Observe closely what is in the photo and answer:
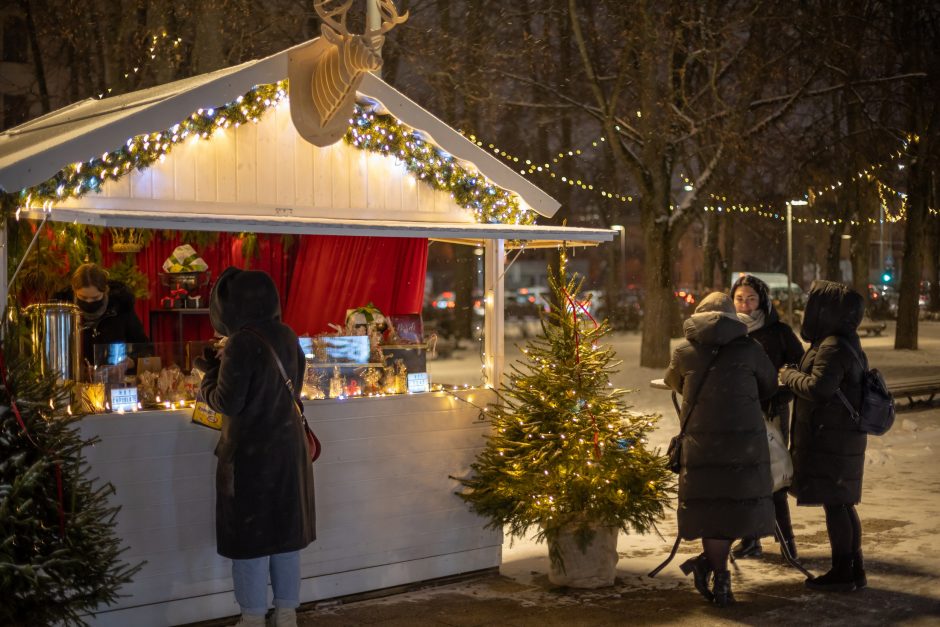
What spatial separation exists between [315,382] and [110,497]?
140 centimetres

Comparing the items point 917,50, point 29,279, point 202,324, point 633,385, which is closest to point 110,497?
point 29,279

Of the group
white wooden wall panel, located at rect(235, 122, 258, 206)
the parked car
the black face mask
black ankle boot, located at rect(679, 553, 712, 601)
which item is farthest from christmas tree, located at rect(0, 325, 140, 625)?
the parked car

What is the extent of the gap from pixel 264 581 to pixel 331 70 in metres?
2.81

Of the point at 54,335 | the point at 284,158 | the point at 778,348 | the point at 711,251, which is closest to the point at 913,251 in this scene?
the point at 711,251

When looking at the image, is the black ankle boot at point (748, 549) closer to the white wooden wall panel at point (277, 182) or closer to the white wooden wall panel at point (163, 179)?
the white wooden wall panel at point (277, 182)

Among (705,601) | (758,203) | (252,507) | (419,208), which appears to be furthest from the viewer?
(758,203)

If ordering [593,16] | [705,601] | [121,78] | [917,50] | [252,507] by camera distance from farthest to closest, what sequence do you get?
[917,50] < [593,16] < [121,78] < [705,601] < [252,507]

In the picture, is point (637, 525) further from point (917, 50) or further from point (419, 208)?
point (917, 50)

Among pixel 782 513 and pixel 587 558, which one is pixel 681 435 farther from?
pixel 782 513

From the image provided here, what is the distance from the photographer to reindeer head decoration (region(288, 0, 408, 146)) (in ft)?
19.4

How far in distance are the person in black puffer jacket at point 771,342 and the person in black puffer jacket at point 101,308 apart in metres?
3.78

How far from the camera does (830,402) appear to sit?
6.48m

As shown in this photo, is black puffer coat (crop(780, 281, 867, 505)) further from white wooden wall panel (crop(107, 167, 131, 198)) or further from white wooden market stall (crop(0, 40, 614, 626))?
white wooden wall panel (crop(107, 167, 131, 198))

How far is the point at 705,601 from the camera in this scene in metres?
6.24
